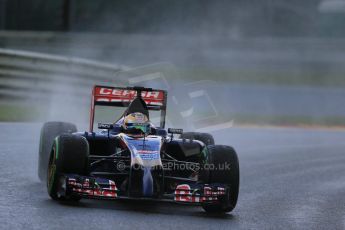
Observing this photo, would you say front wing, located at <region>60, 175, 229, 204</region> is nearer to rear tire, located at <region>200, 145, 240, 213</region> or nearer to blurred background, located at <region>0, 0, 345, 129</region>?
rear tire, located at <region>200, 145, 240, 213</region>

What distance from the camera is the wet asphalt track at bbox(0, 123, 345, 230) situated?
814 centimetres

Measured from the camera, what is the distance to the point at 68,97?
19.5 m

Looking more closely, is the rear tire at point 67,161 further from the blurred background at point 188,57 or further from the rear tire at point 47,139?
the blurred background at point 188,57

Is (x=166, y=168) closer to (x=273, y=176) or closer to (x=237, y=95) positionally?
(x=273, y=176)

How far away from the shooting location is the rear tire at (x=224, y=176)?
9273 mm

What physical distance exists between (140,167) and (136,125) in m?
0.98

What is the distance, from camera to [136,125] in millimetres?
10008

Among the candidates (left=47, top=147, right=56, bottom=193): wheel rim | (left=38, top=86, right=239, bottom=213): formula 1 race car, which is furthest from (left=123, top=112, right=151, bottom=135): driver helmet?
(left=47, top=147, right=56, bottom=193): wheel rim

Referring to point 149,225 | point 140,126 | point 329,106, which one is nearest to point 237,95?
point 329,106

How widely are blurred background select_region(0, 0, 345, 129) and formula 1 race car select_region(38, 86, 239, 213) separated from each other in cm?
729

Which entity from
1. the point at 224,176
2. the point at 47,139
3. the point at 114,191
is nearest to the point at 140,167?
the point at 114,191

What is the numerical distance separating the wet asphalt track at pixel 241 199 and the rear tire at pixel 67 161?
0.48 ft

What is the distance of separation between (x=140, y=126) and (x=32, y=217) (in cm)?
230

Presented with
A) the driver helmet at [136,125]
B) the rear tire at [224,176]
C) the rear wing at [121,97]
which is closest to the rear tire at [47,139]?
the rear wing at [121,97]
